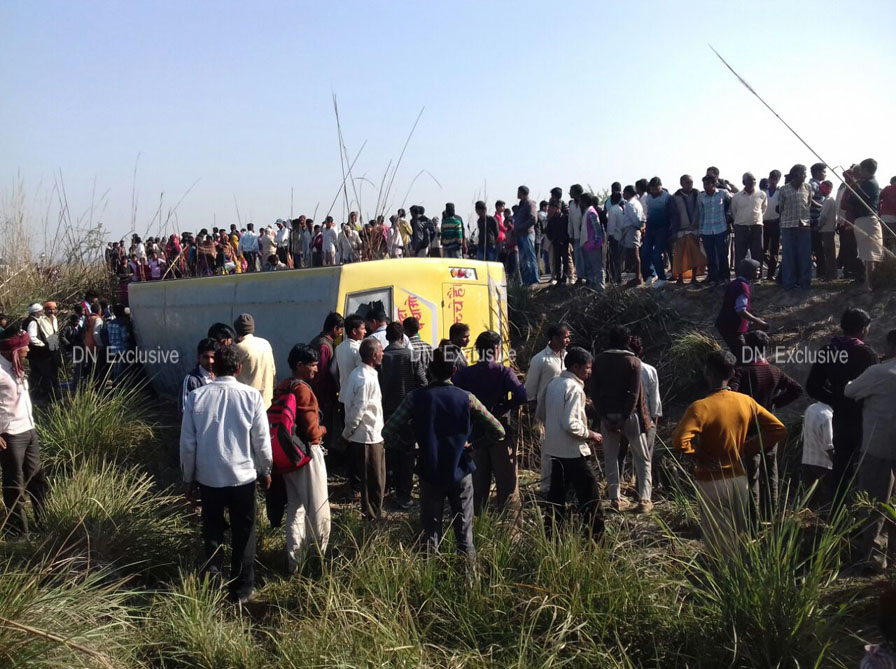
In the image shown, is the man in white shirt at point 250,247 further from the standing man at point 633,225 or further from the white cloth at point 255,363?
the white cloth at point 255,363

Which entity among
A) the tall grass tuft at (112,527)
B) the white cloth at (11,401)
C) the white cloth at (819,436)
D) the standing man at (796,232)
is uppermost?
the standing man at (796,232)

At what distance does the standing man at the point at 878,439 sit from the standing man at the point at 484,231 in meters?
8.87

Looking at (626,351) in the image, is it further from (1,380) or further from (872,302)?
(872,302)

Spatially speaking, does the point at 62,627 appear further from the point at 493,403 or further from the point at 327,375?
the point at 327,375

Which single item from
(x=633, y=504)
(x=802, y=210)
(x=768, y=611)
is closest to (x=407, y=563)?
(x=768, y=611)

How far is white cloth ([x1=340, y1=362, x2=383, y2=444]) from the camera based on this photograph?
6570mm

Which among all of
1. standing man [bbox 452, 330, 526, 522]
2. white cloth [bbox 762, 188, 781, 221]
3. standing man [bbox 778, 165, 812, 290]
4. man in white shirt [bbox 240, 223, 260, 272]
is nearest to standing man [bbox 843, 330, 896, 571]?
standing man [bbox 452, 330, 526, 522]

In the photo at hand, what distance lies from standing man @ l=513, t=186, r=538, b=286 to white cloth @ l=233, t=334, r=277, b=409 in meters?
7.51

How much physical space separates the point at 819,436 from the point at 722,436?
202 cm

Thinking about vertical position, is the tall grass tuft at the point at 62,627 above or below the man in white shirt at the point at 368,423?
below

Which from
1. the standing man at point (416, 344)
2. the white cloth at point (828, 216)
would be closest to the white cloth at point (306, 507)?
the standing man at point (416, 344)

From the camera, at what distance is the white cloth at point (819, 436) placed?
6500 millimetres

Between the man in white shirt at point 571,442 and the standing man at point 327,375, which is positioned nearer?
the man in white shirt at point 571,442

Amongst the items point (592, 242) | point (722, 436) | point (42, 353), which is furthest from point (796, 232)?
point (42, 353)
